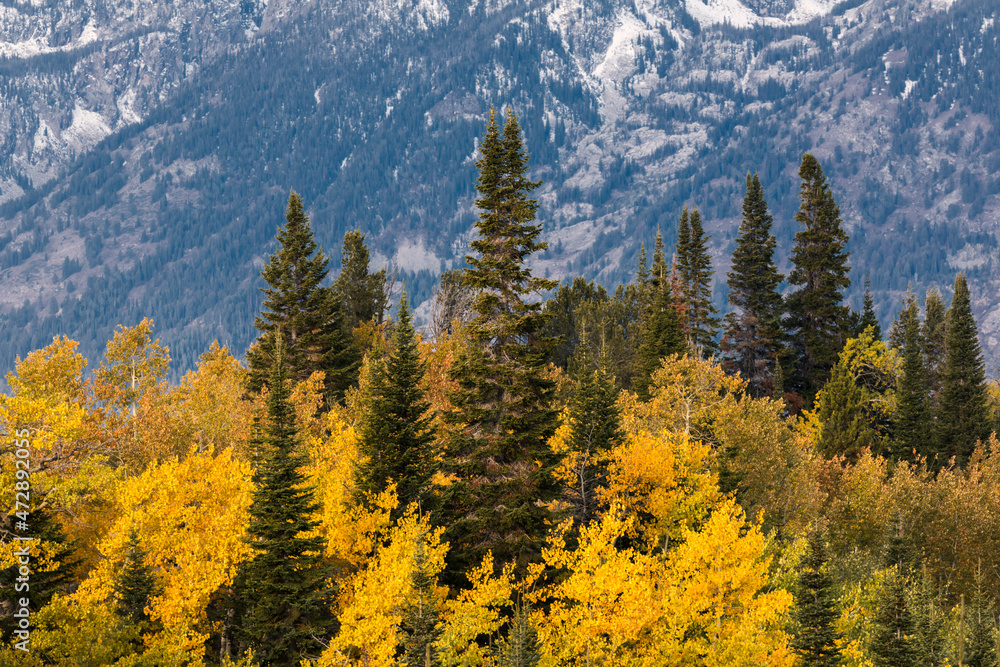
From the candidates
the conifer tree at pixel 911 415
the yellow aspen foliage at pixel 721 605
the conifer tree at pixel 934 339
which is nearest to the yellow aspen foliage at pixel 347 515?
the yellow aspen foliage at pixel 721 605

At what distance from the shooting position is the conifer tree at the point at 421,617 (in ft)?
120

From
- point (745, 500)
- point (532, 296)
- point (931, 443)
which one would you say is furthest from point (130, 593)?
point (931, 443)

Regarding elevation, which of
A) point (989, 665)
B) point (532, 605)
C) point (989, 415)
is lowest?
point (989, 665)

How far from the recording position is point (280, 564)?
132 ft

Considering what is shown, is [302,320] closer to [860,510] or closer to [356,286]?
[356,286]

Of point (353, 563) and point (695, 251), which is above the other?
point (695, 251)

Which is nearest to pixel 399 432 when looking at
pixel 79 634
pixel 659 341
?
pixel 79 634

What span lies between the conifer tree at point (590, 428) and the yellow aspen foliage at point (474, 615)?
7.92 meters

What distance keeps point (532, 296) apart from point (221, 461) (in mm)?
17570

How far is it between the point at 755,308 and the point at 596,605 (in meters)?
71.0

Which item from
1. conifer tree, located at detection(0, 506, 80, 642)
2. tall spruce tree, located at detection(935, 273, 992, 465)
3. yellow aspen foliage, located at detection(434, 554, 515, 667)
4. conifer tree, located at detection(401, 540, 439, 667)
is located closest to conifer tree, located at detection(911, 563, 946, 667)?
yellow aspen foliage, located at detection(434, 554, 515, 667)

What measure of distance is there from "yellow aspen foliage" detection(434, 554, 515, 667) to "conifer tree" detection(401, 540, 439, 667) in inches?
22.9

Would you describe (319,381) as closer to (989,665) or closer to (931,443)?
(989,665)

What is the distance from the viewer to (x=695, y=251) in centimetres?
11044
